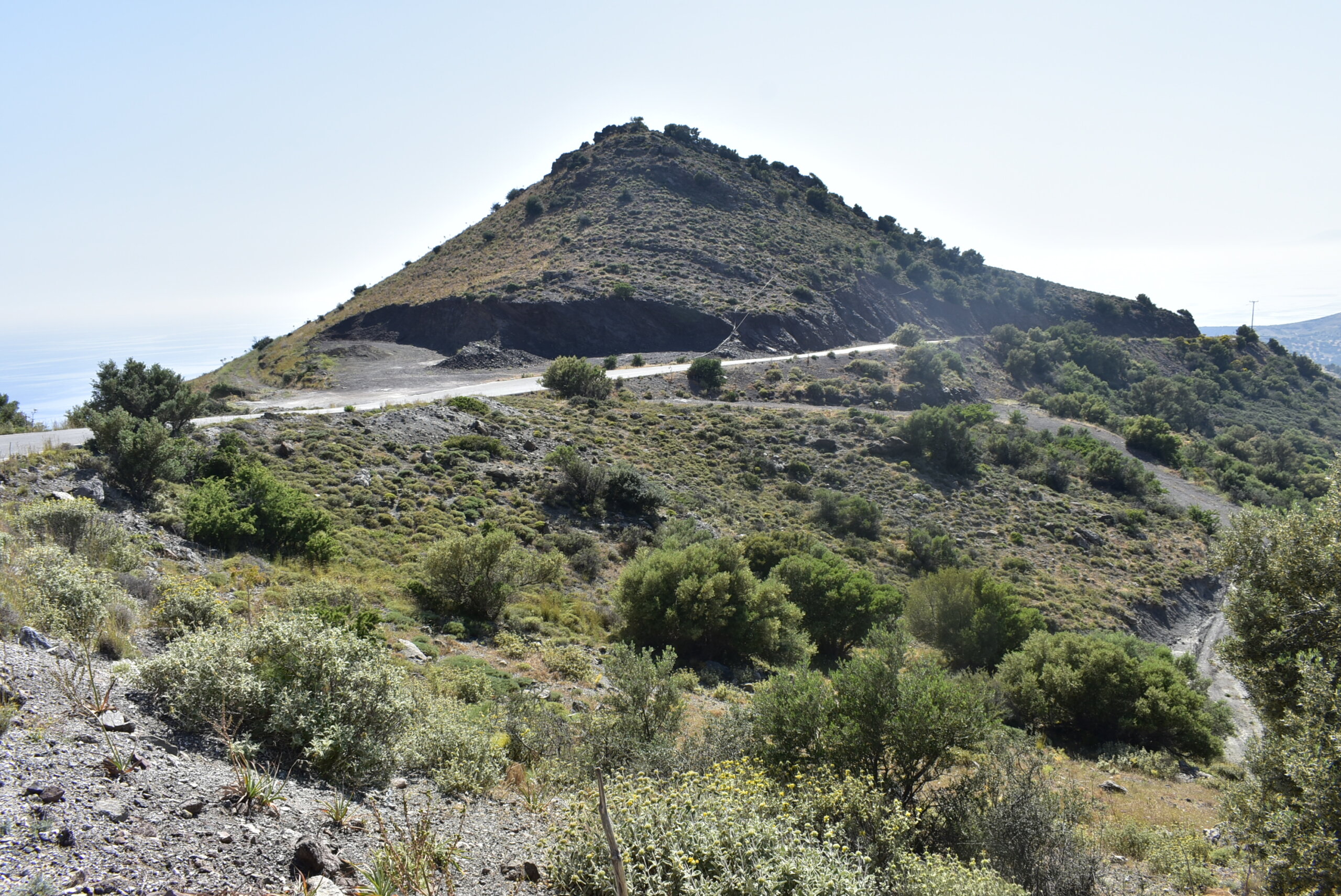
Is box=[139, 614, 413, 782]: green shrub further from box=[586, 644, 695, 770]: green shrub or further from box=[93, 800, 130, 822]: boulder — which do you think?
Answer: box=[586, 644, 695, 770]: green shrub

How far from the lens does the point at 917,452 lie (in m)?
38.7

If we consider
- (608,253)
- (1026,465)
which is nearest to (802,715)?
(1026,465)

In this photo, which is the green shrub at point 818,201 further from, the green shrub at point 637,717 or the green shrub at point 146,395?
the green shrub at point 637,717

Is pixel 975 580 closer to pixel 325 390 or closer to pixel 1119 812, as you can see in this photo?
pixel 1119 812

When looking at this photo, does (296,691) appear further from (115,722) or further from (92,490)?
(92,490)

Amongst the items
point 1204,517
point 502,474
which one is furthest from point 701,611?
point 1204,517

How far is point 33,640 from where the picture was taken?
6.18 m

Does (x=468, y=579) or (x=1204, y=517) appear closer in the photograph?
(x=468, y=579)

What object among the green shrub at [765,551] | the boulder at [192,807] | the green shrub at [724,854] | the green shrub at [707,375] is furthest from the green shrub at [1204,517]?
the boulder at [192,807]

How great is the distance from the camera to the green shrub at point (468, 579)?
14203 millimetres

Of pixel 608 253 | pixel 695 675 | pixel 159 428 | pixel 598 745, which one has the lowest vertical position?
pixel 695 675

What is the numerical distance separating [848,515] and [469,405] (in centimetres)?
1706

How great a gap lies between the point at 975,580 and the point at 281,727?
19.2m

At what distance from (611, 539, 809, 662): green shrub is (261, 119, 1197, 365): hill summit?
113 feet
